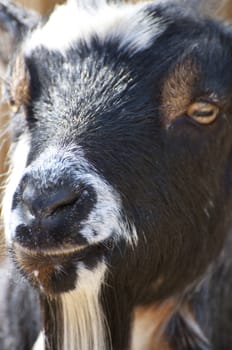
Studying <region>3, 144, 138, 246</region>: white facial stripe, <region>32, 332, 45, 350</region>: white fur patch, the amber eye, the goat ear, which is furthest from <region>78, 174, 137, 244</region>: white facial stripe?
the goat ear

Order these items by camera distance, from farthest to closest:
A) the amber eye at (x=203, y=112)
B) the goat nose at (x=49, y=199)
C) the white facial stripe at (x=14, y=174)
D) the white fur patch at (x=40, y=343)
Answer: the white fur patch at (x=40, y=343), the amber eye at (x=203, y=112), the white facial stripe at (x=14, y=174), the goat nose at (x=49, y=199)

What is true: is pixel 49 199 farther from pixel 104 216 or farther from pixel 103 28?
pixel 103 28

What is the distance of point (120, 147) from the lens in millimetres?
2936

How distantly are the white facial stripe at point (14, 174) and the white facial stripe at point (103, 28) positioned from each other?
0.32 meters

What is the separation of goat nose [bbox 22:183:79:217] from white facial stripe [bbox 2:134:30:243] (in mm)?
160

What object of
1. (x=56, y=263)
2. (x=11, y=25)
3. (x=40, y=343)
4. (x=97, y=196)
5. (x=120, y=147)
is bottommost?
(x=40, y=343)

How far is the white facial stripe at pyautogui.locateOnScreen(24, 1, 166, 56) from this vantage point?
308 cm

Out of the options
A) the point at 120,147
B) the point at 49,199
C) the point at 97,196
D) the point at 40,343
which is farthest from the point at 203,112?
the point at 40,343

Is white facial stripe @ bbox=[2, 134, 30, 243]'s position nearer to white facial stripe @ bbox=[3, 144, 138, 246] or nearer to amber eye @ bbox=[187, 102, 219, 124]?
white facial stripe @ bbox=[3, 144, 138, 246]

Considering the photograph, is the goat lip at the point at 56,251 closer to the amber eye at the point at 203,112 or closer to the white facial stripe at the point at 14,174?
the white facial stripe at the point at 14,174

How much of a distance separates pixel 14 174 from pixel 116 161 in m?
0.46

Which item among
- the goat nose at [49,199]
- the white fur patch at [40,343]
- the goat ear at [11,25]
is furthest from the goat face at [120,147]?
the white fur patch at [40,343]

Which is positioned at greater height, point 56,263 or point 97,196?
point 97,196

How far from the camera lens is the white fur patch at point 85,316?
2.95 meters
